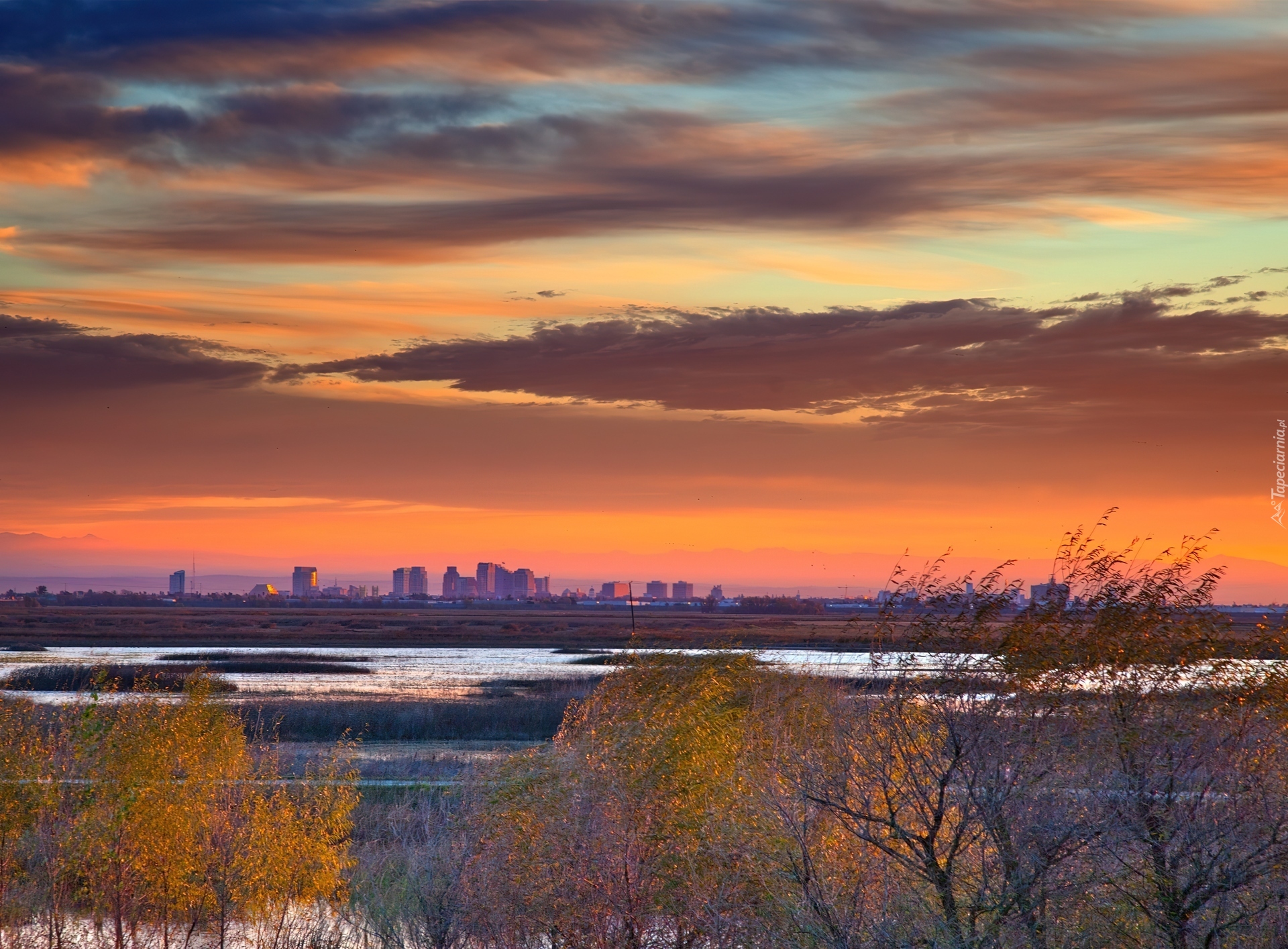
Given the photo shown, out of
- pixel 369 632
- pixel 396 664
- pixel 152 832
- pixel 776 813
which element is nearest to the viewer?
pixel 776 813

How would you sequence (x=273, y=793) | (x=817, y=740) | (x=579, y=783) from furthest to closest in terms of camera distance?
(x=273, y=793) → (x=579, y=783) → (x=817, y=740)

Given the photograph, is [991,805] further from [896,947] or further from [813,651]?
[813,651]

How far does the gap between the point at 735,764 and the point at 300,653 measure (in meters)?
96.9

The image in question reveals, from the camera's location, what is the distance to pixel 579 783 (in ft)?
69.8

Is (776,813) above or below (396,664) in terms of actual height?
above

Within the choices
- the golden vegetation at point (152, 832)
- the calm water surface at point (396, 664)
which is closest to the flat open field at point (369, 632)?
the calm water surface at point (396, 664)

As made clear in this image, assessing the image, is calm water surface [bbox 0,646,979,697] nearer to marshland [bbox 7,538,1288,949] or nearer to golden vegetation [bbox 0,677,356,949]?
marshland [bbox 7,538,1288,949]

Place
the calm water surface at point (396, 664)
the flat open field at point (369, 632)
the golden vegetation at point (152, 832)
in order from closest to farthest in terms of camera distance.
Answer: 1. the golden vegetation at point (152, 832)
2. the calm water surface at point (396, 664)
3. the flat open field at point (369, 632)

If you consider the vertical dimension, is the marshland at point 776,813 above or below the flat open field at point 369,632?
above

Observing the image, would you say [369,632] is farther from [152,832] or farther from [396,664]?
[152,832]

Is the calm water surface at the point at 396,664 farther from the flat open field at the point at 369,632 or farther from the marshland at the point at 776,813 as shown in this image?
the marshland at the point at 776,813

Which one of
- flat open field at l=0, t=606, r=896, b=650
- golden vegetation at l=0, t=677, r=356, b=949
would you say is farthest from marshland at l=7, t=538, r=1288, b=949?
flat open field at l=0, t=606, r=896, b=650

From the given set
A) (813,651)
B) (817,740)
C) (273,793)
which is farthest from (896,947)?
(813,651)

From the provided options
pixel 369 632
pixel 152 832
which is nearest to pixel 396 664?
pixel 369 632
